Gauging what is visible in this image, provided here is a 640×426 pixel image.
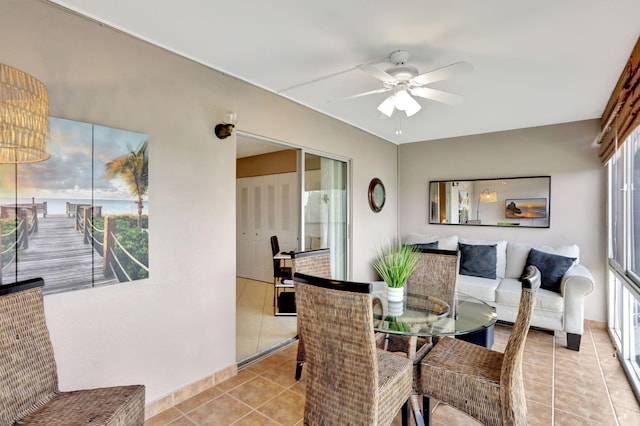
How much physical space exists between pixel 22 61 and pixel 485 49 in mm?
2731

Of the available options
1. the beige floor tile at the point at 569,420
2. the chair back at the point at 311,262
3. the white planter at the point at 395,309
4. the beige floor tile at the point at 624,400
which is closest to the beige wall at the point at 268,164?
the chair back at the point at 311,262

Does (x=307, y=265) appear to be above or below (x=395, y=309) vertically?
above

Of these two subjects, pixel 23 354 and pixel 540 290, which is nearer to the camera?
pixel 23 354

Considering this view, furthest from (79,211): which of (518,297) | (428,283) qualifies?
(518,297)

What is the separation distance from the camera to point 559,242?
405 centimetres

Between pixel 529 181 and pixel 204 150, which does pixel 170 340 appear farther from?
pixel 529 181

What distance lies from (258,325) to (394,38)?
10.6 ft

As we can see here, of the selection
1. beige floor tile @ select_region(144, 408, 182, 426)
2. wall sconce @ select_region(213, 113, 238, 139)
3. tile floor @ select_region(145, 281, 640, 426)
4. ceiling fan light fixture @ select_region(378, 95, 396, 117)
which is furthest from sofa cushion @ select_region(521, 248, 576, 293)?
beige floor tile @ select_region(144, 408, 182, 426)

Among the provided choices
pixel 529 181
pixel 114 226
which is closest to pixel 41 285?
pixel 114 226

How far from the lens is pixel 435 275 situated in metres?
2.73

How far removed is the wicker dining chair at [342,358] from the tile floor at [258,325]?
4.96ft

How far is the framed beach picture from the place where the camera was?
416cm

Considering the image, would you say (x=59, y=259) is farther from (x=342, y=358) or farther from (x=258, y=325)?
(x=258, y=325)

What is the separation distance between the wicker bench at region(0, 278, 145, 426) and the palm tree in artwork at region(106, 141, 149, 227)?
72cm
